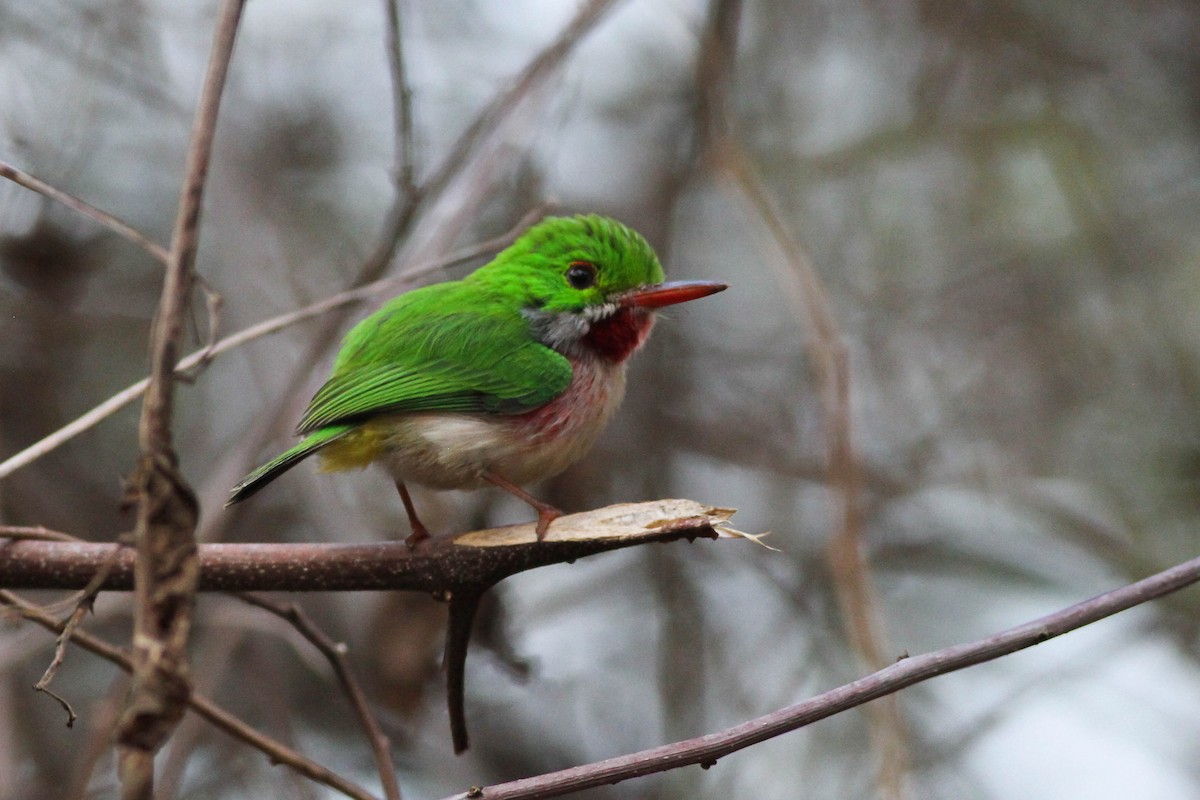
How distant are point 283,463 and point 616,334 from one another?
1195 millimetres

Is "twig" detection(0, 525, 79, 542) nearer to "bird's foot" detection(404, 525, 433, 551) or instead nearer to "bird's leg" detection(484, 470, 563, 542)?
"bird's foot" detection(404, 525, 433, 551)

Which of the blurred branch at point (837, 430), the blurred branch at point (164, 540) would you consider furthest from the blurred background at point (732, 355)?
the blurred branch at point (164, 540)

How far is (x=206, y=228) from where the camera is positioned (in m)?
5.29

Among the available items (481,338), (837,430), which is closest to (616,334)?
(481,338)

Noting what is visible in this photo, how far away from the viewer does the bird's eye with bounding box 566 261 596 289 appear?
351 cm

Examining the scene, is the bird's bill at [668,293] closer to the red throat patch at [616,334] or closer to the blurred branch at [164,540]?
the red throat patch at [616,334]

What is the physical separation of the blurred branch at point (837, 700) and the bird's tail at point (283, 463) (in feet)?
3.62

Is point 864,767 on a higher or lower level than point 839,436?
lower

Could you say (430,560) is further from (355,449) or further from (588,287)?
(588,287)

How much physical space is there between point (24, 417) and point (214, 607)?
120 cm

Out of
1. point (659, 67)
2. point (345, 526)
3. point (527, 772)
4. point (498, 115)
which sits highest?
point (659, 67)

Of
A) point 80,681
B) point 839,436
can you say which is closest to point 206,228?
point 80,681

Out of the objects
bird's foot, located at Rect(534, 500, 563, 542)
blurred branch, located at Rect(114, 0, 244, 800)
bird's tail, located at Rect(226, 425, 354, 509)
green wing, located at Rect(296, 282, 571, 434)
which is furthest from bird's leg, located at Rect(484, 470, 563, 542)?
blurred branch, located at Rect(114, 0, 244, 800)

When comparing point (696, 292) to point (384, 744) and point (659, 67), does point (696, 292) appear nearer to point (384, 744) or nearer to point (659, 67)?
point (384, 744)
